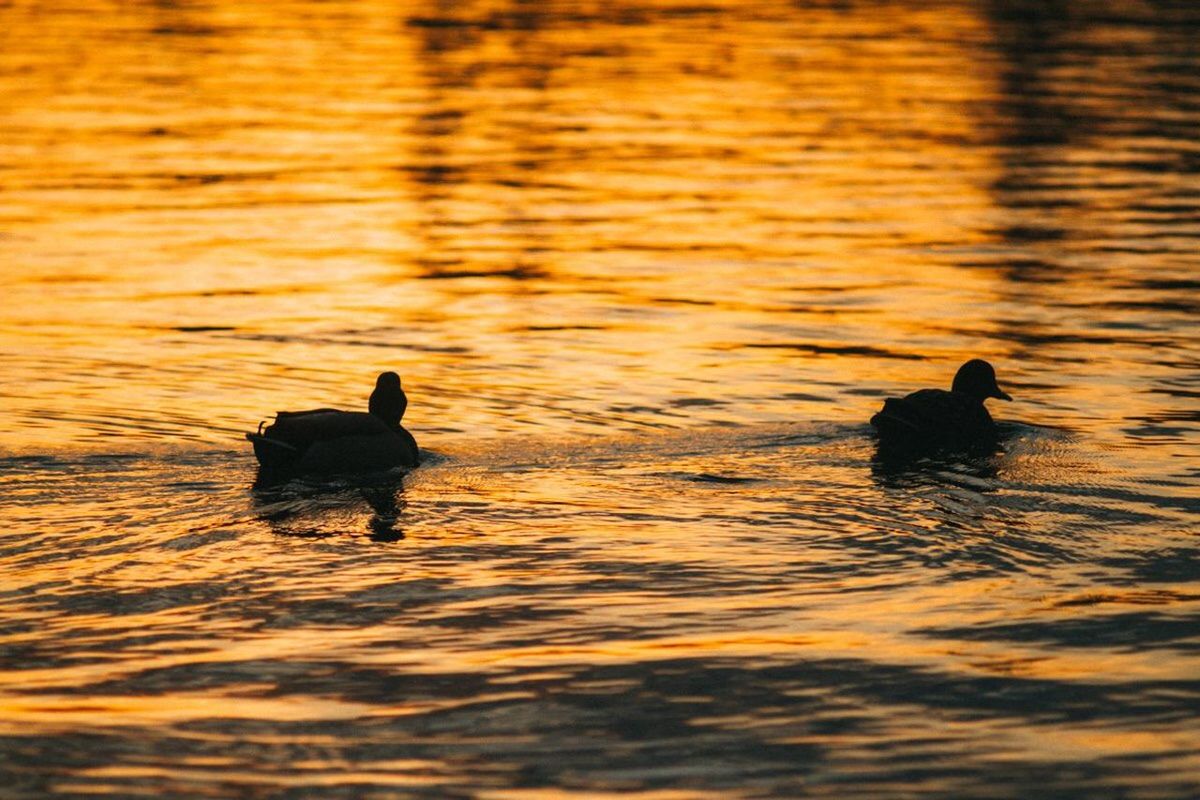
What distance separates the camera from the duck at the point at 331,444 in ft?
50.9

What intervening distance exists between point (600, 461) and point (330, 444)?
2.13m

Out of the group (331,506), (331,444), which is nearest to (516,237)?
(331,444)

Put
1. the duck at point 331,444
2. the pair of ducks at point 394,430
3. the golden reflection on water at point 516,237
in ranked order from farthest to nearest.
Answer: the golden reflection on water at point 516,237 < the pair of ducks at point 394,430 < the duck at point 331,444

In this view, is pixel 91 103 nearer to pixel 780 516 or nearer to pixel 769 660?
pixel 780 516

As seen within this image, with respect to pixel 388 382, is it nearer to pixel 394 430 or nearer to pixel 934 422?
pixel 394 430

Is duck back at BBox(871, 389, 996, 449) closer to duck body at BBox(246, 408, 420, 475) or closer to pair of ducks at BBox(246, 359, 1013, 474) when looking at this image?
pair of ducks at BBox(246, 359, 1013, 474)

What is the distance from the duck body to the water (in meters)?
0.31

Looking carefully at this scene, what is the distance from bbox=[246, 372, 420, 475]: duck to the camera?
50.9ft

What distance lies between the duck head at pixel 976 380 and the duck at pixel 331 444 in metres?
4.94

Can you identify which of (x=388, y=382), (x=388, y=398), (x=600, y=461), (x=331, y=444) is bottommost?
(x=600, y=461)

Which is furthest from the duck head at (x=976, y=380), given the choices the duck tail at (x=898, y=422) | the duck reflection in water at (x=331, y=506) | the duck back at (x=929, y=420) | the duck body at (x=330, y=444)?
the duck reflection in water at (x=331, y=506)

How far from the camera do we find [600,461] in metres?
16.4

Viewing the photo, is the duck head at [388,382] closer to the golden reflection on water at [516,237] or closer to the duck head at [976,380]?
the golden reflection on water at [516,237]

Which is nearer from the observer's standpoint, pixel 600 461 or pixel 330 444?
pixel 330 444
